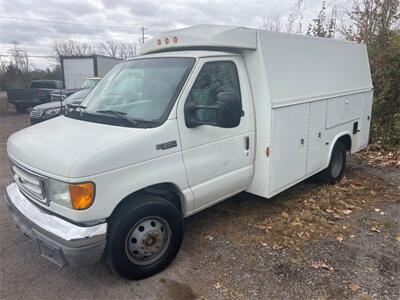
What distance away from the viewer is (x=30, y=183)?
10.1 ft

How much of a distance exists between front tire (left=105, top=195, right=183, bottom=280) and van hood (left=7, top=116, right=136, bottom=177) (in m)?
0.62

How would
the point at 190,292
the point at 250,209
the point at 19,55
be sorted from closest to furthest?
the point at 190,292 < the point at 250,209 < the point at 19,55

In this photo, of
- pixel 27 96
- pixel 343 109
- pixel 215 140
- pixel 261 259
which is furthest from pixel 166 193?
pixel 27 96

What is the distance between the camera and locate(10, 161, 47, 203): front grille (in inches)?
114

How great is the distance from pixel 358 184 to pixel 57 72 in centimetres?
3338

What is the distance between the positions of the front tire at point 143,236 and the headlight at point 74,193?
0.36m

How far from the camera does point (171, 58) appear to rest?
3.60 meters

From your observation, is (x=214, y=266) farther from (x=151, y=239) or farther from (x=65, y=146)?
(x=65, y=146)

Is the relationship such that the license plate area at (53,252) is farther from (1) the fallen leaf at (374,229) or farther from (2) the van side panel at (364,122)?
(2) the van side panel at (364,122)

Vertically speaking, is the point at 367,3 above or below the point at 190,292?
above

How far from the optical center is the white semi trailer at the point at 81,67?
2030 cm

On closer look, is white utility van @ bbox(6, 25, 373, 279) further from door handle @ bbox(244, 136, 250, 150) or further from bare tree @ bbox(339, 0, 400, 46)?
bare tree @ bbox(339, 0, 400, 46)

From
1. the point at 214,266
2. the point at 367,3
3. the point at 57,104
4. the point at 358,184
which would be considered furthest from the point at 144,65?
the point at 367,3

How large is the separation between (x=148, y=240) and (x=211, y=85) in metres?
1.74
